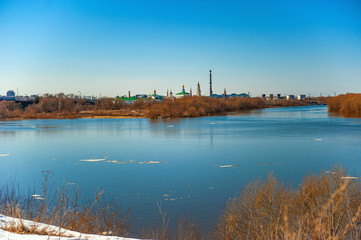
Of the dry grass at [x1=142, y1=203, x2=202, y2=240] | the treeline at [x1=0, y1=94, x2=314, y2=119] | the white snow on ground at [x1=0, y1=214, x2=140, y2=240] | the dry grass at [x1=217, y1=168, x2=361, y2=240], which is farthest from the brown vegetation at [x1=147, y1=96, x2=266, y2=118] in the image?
the white snow on ground at [x1=0, y1=214, x2=140, y2=240]

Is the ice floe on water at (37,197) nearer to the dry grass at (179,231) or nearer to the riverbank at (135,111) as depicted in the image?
the dry grass at (179,231)

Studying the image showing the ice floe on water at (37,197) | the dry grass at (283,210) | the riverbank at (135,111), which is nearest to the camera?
the dry grass at (283,210)

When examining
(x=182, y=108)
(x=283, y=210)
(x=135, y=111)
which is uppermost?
(x=182, y=108)

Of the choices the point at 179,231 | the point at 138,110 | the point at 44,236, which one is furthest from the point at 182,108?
the point at 44,236

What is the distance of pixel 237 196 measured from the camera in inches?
326

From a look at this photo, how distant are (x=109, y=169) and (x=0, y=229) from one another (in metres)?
7.08

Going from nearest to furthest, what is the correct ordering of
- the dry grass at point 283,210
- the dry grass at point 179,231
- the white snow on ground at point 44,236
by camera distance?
1. the white snow on ground at point 44,236
2. the dry grass at point 283,210
3. the dry grass at point 179,231

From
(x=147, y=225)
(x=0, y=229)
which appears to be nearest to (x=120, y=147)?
(x=147, y=225)

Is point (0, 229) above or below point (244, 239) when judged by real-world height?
above

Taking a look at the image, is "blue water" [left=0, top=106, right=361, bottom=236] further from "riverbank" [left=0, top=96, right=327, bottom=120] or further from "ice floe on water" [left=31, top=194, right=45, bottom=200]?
"riverbank" [left=0, top=96, right=327, bottom=120]

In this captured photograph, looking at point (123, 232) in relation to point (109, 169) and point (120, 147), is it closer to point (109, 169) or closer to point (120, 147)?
point (109, 169)

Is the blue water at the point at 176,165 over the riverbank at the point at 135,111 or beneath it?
beneath

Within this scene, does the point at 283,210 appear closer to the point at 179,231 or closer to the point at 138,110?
the point at 179,231

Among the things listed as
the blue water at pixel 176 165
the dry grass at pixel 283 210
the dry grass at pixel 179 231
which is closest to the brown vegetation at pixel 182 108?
the blue water at pixel 176 165
